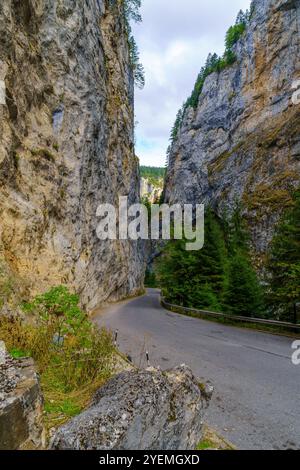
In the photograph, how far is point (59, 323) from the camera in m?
5.93

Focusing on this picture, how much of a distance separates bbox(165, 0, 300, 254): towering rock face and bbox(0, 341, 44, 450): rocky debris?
103 ft

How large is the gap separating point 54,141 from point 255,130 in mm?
37167

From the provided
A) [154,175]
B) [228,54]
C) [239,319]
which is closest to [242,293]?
[239,319]

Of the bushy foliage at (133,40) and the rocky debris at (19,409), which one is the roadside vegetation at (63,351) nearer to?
the rocky debris at (19,409)

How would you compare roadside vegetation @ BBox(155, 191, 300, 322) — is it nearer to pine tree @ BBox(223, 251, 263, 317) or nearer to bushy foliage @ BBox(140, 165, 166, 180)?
pine tree @ BBox(223, 251, 263, 317)

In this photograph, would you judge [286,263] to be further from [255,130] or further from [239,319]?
[255,130]

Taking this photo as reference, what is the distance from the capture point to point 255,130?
4359 centimetres

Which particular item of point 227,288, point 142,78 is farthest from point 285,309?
point 142,78

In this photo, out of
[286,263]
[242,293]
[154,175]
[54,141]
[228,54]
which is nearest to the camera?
[286,263]

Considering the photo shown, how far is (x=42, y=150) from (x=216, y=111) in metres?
52.6

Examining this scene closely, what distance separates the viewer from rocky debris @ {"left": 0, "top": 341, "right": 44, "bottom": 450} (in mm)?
2514

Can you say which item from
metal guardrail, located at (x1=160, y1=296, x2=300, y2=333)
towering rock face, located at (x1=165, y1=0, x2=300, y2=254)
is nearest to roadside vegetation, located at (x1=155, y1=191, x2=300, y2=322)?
metal guardrail, located at (x1=160, y1=296, x2=300, y2=333)

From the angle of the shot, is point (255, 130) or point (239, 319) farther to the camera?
point (255, 130)

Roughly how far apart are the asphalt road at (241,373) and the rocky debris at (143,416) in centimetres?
104
